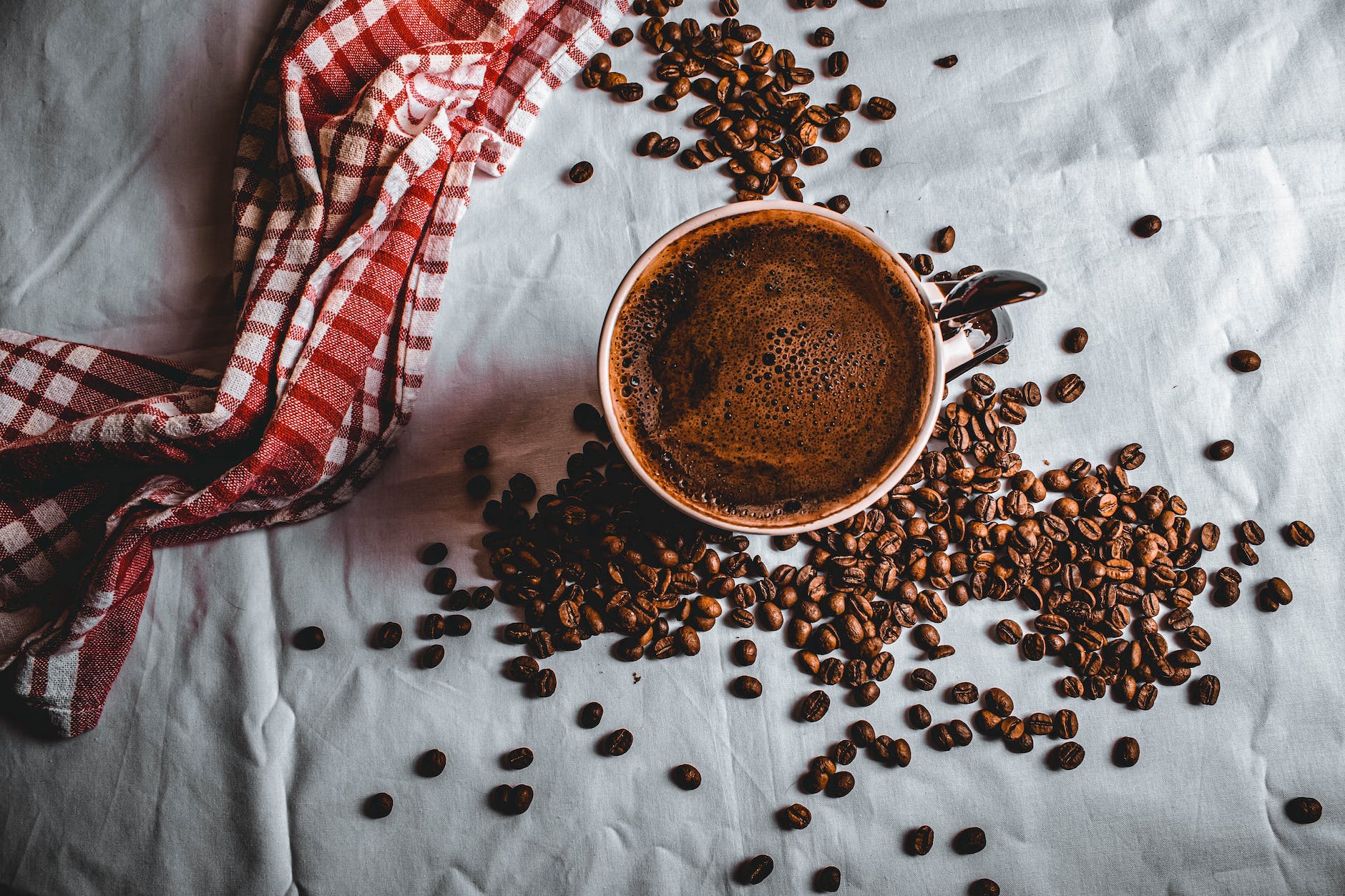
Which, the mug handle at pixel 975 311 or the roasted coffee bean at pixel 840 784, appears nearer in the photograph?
the mug handle at pixel 975 311

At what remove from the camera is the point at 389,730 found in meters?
1.16

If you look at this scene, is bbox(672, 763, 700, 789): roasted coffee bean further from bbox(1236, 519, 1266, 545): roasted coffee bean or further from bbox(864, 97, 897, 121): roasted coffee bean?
bbox(864, 97, 897, 121): roasted coffee bean

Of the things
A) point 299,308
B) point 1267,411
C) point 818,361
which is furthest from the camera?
point 1267,411

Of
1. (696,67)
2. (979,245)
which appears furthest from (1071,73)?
(696,67)

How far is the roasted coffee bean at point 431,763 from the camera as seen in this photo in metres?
1.14

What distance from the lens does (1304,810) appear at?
1133mm

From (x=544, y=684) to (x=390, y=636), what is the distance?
22cm

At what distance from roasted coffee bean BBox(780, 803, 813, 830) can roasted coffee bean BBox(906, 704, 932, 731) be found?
183 millimetres

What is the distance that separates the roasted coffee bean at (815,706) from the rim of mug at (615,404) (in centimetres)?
35

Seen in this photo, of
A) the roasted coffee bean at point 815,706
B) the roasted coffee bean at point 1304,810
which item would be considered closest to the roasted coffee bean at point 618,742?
the roasted coffee bean at point 815,706

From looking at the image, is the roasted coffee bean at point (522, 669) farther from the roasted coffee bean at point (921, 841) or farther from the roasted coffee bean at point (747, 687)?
the roasted coffee bean at point (921, 841)

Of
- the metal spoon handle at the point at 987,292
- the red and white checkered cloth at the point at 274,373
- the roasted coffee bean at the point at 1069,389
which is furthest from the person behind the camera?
the roasted coffee bean at the point at 1069,389

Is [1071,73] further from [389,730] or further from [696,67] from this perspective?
[389,730]

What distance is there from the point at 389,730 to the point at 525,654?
206mm
